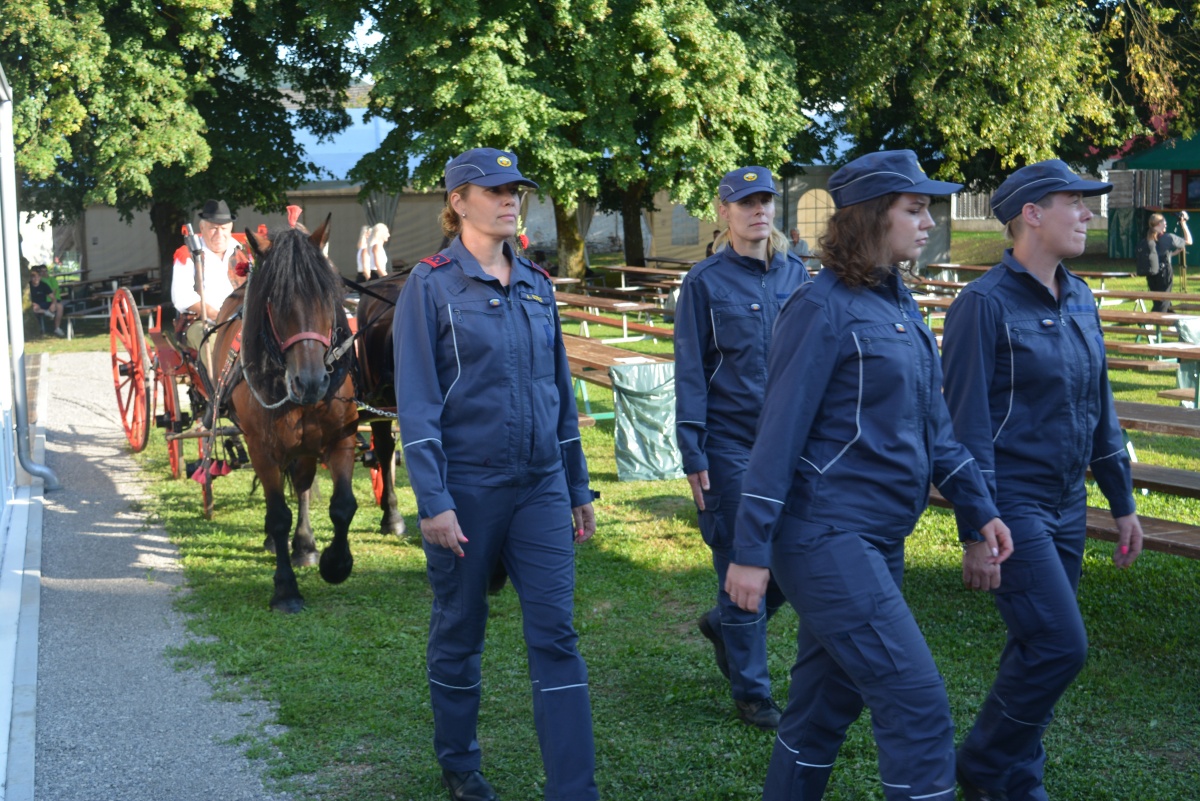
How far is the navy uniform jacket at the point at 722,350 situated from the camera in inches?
178

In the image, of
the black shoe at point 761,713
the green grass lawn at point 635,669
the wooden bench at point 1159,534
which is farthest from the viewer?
the wooden bench at point 1159,534

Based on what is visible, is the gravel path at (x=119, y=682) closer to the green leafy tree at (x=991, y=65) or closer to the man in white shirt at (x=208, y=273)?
the man in white shirt at (x=208, y=273)

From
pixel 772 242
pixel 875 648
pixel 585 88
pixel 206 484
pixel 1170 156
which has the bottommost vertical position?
pixel 206 484

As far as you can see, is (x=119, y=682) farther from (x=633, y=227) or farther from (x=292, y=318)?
(x=633, y=227)

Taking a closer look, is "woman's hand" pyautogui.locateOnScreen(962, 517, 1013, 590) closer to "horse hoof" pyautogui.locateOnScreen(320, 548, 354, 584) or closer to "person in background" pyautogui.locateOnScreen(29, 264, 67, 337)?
"horse hoof" pyautogui.locateOnScreen(320, 548, 354, 584)

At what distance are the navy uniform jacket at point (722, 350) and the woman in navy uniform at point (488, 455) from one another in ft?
2.45

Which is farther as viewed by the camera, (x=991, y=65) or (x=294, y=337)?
(x=991, y=65)

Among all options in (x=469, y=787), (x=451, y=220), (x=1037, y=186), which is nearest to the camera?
(x=1037, y=186)

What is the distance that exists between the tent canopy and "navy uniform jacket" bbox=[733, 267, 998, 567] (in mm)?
28911

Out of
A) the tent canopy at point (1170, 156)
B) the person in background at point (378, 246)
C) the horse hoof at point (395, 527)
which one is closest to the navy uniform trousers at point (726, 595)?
the horse hoof at point (395, 527)

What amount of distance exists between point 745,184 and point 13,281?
24.4 ft

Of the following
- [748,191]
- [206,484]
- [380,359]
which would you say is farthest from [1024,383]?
[206,484]

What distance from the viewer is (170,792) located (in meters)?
4.26

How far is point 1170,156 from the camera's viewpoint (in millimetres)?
29094
